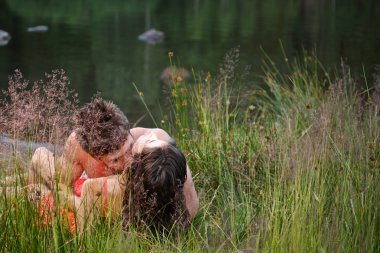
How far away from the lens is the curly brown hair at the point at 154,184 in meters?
2.89

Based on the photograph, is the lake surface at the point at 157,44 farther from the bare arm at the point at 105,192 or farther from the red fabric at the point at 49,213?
the red fabric at the point at 49,213

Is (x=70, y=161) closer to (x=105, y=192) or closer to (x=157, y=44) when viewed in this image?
Result: (x=105, y=192)

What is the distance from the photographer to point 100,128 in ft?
9.29

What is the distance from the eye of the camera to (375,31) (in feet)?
80.3

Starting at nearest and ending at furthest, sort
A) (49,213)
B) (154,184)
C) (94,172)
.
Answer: (49,213)
(154,184)
(94,172)

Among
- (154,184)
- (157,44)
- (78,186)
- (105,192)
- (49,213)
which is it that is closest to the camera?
(49,213)

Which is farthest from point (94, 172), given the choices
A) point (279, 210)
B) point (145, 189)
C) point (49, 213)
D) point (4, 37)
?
point (4, 37)

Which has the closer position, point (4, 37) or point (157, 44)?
point (4, 37)

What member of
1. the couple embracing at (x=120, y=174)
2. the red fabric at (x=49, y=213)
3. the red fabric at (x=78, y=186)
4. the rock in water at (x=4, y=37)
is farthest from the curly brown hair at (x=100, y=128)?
the rock in water at (x=4, y=37)

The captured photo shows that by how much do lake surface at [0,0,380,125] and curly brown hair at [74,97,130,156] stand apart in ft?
25.1

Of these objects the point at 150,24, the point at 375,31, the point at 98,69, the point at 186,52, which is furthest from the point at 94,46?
the point at 375,31

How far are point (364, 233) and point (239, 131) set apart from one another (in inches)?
83.4

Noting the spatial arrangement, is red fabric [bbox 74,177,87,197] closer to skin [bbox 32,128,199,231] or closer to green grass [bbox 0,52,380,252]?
skin [bbox 32,128,199,231]

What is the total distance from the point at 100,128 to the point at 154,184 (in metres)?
0.31
